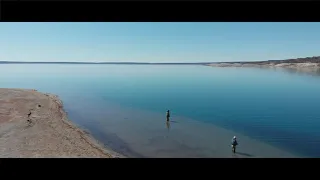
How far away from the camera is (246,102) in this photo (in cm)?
3672

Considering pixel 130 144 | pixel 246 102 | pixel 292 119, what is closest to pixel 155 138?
pixel 130 144

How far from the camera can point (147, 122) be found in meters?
24.6

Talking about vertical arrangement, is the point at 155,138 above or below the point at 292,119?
below

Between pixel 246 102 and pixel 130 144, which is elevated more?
pixel 246 102

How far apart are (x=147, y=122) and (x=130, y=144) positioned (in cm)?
685
